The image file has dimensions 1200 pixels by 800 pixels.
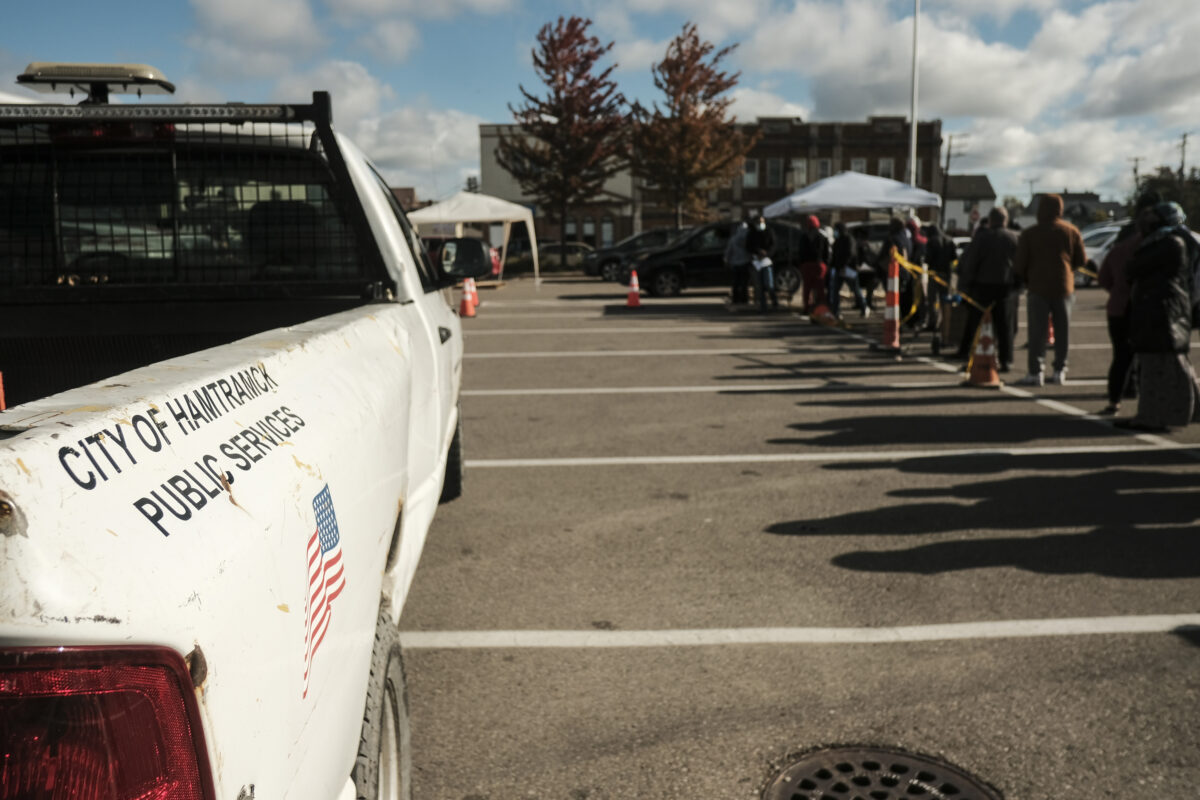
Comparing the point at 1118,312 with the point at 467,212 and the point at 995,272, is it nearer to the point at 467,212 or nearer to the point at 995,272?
the point at 995,272

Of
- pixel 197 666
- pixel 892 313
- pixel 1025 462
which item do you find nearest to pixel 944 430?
pixel 1025 462

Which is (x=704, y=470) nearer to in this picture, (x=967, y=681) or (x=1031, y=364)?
(x=967, y=681)

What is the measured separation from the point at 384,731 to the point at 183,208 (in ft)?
8.24

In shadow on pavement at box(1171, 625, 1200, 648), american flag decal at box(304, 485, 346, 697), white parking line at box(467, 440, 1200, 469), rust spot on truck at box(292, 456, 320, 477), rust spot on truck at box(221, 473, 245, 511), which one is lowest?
shadow on pavement at box(1171, 625, 1200, 648)

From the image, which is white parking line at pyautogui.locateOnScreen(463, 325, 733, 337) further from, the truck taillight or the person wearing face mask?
the truck taillight

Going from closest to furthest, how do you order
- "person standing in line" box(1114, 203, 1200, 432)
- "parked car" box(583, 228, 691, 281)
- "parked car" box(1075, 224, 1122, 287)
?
"person standing in line" box(1114, 203, 1200, 432)
"parked car" box(1075, 224, 1122, 287)
"parked car" box(583, 228, 691, 281)

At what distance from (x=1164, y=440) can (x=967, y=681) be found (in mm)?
4802

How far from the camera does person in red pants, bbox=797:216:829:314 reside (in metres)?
16.3

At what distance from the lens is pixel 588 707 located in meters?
3.42

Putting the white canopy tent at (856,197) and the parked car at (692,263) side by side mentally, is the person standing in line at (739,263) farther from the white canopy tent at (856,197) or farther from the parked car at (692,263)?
the parked car at (692,263)

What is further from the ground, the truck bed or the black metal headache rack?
the black metal headache rack

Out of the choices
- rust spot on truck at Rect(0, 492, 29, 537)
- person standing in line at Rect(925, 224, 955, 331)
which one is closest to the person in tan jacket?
person standing in line at Rect(925, 224, 955, 331)

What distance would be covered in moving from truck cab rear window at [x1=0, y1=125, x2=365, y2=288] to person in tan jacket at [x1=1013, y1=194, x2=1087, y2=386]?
7.83 m

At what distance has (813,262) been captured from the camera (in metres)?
16.7
